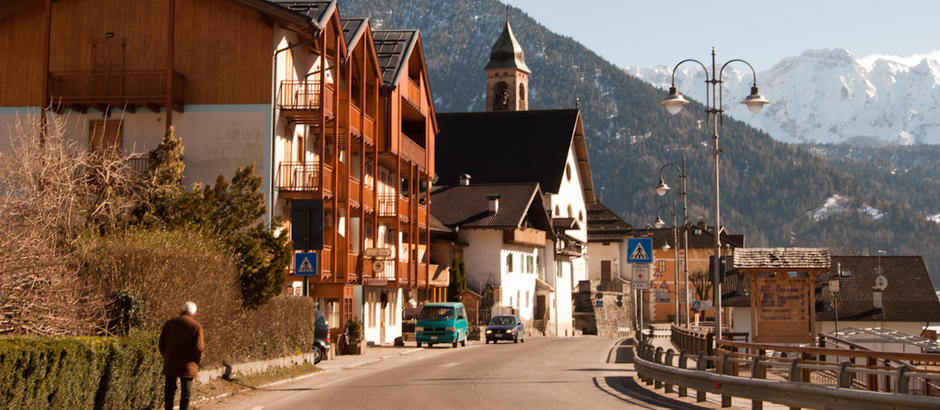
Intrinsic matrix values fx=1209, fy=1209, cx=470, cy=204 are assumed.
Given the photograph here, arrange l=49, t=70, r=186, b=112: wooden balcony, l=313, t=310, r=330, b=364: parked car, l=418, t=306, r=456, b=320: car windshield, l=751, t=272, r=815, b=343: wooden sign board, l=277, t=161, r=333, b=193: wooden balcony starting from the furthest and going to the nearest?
l=418, t=306, r=456, b=320: car windshield < l=277, t=161, r=333, b=193: wooden balcony < l=49, t=70, r=186, b=112: wooden balcony < l=313, t=310, r=330, b=364: parked car < l=751, t=272, r=815, b=343: wooden sign board

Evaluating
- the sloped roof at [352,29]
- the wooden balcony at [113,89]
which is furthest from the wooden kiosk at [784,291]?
the wooden balcony at [113,89]

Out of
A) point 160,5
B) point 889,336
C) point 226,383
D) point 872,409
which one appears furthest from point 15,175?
point 889,336

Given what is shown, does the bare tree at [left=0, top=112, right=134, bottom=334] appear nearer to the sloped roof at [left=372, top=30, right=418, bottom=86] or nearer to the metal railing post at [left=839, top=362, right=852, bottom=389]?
the metal railing post at [left=839, top=362, right=852, bottom=389]

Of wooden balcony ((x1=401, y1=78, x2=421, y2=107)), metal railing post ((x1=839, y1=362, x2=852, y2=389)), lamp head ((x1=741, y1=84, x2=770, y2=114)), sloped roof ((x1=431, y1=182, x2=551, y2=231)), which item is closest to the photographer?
metal railing post ((x1=839, y1=362, x2=852, y2=389))

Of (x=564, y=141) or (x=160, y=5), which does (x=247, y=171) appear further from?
(x=564, y=141)

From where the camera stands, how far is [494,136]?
9906cm

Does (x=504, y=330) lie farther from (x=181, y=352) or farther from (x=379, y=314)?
(x=181, y=352)

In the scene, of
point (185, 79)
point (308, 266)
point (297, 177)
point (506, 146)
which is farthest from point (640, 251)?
point (506, 146)

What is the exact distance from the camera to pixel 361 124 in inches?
1679

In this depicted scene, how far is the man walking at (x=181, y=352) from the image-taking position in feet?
55.4

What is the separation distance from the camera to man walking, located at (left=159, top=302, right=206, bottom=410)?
1689 cm

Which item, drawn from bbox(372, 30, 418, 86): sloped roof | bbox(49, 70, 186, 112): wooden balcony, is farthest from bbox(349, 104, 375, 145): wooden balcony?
bbox(49, 70, 186, 112): wooden balcony

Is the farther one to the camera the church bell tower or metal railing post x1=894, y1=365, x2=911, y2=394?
the church bell tower

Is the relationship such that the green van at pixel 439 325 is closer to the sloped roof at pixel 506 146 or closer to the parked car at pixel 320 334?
the parked car at pixel 320 334
